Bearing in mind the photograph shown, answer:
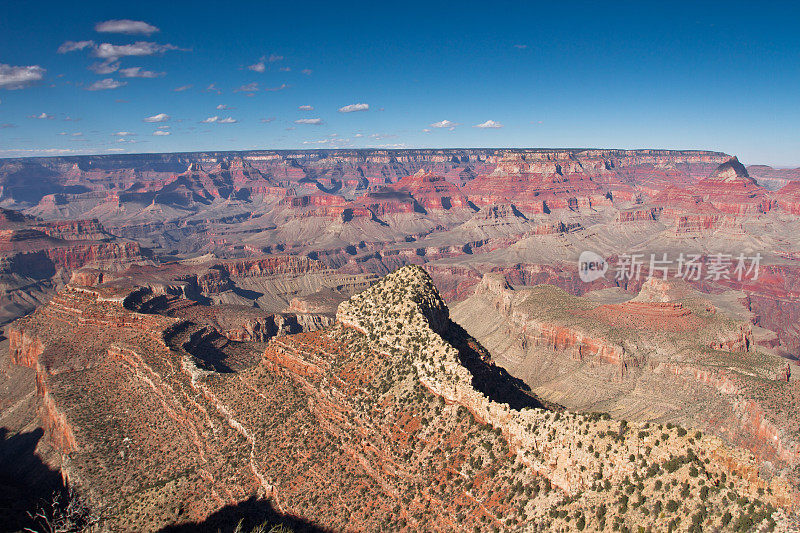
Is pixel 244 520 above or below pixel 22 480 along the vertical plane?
above

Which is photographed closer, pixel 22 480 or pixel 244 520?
pixel 244 520

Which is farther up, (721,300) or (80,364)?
(80,364)

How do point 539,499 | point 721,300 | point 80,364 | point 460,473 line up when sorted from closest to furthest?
point 539,499
point 460,473
point 80,364
point 721,300

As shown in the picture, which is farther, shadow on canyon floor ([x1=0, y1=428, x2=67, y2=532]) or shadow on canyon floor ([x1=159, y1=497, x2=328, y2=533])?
shadow on canyon floor ([x1=0, y1=428, x2=67, y2=532])

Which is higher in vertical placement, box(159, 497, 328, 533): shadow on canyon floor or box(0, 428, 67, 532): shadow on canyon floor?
box(159, 497, 328, 533): shadow on canyon floor

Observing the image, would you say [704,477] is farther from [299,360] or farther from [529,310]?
[529,310]

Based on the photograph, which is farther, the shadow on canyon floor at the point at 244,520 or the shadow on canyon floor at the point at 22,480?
the shadow on canyon floor at the point at 22,480

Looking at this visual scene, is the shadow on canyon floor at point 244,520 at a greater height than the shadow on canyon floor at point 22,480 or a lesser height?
greater

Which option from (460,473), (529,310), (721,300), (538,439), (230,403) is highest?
(538,439)

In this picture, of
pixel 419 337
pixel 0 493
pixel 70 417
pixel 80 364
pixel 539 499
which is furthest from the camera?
pixel 80 364

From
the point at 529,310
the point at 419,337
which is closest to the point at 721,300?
the point at 529,310

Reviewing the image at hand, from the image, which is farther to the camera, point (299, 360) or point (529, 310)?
point (529, 310)
